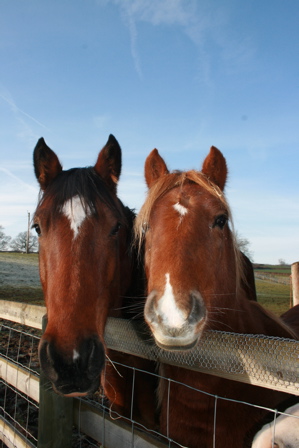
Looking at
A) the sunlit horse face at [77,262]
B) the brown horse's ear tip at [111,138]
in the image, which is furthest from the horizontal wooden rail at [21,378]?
the brown horse's ear tip at [111,138]

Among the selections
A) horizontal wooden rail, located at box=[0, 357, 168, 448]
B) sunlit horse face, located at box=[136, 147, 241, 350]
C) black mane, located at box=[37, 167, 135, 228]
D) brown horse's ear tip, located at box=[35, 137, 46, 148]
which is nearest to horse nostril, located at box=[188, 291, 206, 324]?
sunlit horse face, located at box=[136, 147, 241, 350]

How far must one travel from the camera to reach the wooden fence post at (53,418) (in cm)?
248

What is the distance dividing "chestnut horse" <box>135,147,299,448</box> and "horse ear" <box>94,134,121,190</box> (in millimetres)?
730

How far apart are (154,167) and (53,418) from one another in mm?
2343

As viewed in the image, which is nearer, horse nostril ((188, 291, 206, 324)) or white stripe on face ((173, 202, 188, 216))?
horse nostril ((188, 291, 206, 324))

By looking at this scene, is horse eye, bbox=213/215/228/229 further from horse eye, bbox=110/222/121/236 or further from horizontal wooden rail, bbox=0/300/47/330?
horizontal wooden rail, bbox=0/300/47/330

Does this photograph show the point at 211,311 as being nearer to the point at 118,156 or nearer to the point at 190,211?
the point at 190,211

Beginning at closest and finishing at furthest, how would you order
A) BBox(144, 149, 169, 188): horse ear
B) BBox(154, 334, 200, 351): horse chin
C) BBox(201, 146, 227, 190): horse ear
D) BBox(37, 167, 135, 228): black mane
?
BBox(154, 334, 200, 351): horse chin
BBox(37, 167, 135, 228): black mane
BBox(201, 146, 227, 190): horse ear
BBox(144, 149, 169, 188): horse ear

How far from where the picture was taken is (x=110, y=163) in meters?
3.31

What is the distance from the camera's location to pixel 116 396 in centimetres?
301

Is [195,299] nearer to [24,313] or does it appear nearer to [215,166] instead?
[215,166]

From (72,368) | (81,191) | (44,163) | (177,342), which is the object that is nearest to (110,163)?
(44,163)

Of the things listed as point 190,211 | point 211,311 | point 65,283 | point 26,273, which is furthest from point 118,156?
point 26,273

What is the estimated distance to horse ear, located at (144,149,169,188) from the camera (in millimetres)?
3223
